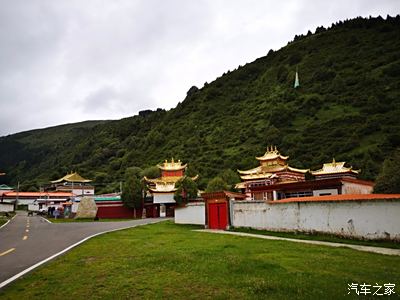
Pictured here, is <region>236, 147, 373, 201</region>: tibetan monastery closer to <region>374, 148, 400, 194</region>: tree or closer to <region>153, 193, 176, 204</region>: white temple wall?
<region>374, 148, 400, 194</region>: tree

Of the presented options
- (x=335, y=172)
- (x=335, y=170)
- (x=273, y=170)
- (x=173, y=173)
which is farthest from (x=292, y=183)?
(x=173, y=173)

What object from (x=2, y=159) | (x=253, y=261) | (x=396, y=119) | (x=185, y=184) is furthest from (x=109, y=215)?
(x=2, y=159)

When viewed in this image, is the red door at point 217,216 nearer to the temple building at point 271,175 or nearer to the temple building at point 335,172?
the temple building at point 271,175

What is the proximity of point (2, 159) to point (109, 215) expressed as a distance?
14599cm

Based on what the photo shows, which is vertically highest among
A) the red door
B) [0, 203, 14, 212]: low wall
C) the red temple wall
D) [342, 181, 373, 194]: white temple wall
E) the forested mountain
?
the forested mountain

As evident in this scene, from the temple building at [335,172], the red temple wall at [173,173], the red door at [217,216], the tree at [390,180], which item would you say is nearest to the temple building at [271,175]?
the temple building at [335,172]

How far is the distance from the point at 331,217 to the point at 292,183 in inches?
572

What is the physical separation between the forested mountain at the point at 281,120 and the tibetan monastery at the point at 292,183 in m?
9.14

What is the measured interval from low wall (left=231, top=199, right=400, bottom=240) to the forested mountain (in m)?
33.0

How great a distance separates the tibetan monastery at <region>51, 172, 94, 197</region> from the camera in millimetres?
86125

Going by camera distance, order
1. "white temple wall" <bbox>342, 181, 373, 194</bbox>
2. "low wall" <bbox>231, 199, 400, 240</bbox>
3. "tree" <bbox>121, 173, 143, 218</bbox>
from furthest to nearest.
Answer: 1. "tree" <bbox>121, 173, 143, 218</bbox>
2. "white temple wall" <bbox>342, 181, 373, 194</bbox>
3. "low wall" <bbox>231, 199, 400, 240</bbox>

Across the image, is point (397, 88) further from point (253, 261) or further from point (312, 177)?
point (253, 261)

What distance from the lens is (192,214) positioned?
33625 millimetres

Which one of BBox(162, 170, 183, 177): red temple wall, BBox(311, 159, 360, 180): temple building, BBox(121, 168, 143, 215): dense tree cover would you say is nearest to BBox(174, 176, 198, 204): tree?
BBox(121, 168, 143, 215): dense tree cover
